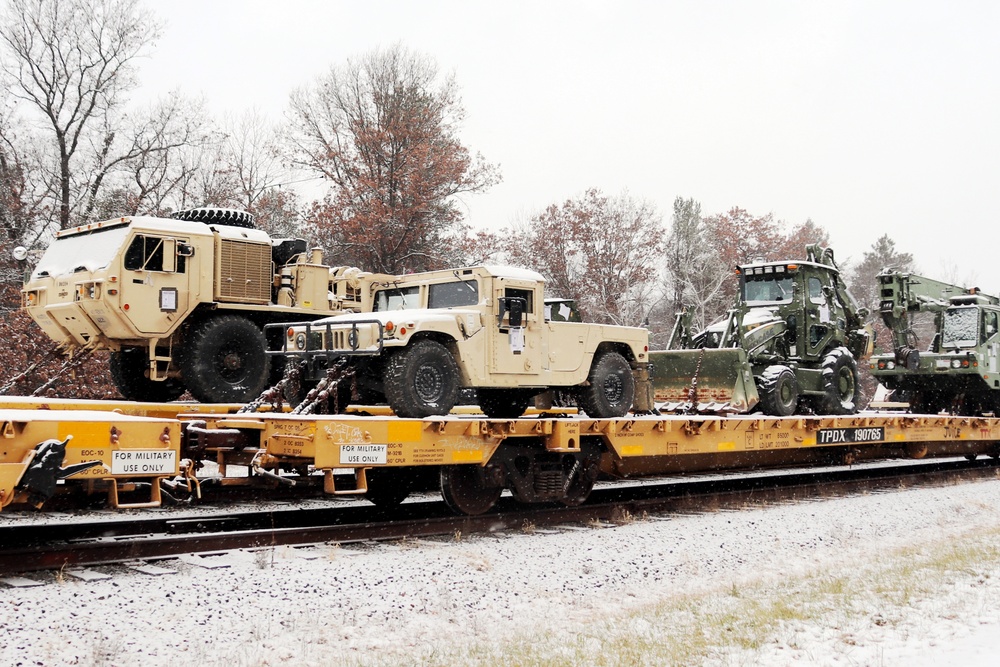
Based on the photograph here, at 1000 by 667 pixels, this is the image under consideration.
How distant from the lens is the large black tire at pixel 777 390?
45.0 feet

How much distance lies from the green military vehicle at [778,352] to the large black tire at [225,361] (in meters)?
5.94

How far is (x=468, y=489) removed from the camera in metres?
9.73

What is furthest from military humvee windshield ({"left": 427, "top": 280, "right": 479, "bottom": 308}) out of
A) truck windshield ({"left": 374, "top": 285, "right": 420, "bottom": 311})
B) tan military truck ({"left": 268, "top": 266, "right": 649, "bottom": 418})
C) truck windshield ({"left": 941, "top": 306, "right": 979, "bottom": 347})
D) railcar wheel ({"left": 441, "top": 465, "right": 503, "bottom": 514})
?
truck windshield ({"left": 941, "top": 306, "right": 979, "bottom": 347})

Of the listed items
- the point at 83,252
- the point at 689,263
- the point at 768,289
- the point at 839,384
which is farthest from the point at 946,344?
the point at 689,263

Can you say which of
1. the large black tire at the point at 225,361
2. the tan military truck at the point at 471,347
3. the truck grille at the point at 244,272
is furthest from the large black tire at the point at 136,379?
the tan military truck at the point at 471,347

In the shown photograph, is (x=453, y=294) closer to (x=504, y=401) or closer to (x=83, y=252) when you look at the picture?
(x=504, y=401)

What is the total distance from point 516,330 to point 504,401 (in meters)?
1.53

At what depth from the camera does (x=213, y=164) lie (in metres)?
29.6

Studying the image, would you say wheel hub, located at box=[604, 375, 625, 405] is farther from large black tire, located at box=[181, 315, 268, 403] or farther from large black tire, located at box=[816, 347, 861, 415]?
large black tire, located at box=[816, 347, 861, 415]

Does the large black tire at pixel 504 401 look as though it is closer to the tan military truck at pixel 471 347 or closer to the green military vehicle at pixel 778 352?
the tan military truck at pixel 471 347

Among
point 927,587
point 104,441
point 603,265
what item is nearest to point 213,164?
point 603,265

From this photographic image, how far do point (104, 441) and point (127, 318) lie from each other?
5.27 metres

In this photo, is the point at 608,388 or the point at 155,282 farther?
the point at 155,282

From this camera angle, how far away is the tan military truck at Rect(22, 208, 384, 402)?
11.8m
